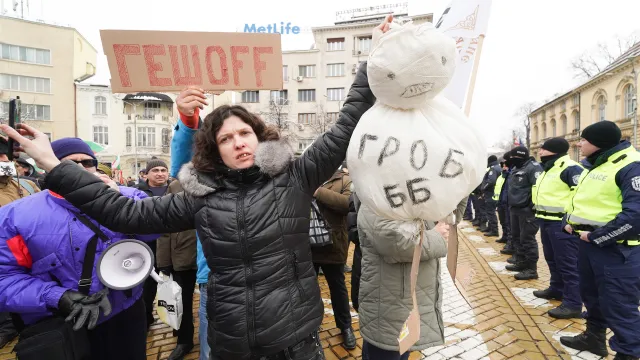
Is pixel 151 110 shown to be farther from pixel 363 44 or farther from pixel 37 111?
pixel 363 44

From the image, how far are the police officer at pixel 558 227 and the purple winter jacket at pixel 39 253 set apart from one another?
16.6 feet

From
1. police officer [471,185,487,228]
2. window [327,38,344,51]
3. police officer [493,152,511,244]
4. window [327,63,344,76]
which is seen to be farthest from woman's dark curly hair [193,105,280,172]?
window [327,38,344,51]

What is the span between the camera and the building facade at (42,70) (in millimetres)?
32562

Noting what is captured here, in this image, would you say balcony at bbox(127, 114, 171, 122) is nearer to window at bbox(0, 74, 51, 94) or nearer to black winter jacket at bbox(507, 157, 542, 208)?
window at bbox(0, 74, 51, 94)

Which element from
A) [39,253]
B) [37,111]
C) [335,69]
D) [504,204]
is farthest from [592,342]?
[37,111]

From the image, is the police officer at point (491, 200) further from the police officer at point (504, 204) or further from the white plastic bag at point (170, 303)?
the white plastic bag at point (170, 303)

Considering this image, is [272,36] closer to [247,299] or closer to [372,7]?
[247,299]

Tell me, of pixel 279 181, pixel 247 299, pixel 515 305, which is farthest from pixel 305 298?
pixel 515 305

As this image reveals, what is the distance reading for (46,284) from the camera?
185cm

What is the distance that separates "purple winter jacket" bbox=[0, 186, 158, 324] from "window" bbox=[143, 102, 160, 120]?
4221 centimetres

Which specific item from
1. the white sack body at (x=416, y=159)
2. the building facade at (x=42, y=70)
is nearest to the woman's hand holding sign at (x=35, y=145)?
the white sack body at (x=416, y=159)

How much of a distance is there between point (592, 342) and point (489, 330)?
94cm

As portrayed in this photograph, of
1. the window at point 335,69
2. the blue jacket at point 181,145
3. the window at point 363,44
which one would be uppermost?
the window at point 363,44

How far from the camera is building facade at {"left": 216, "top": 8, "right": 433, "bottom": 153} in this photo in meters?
36.9
